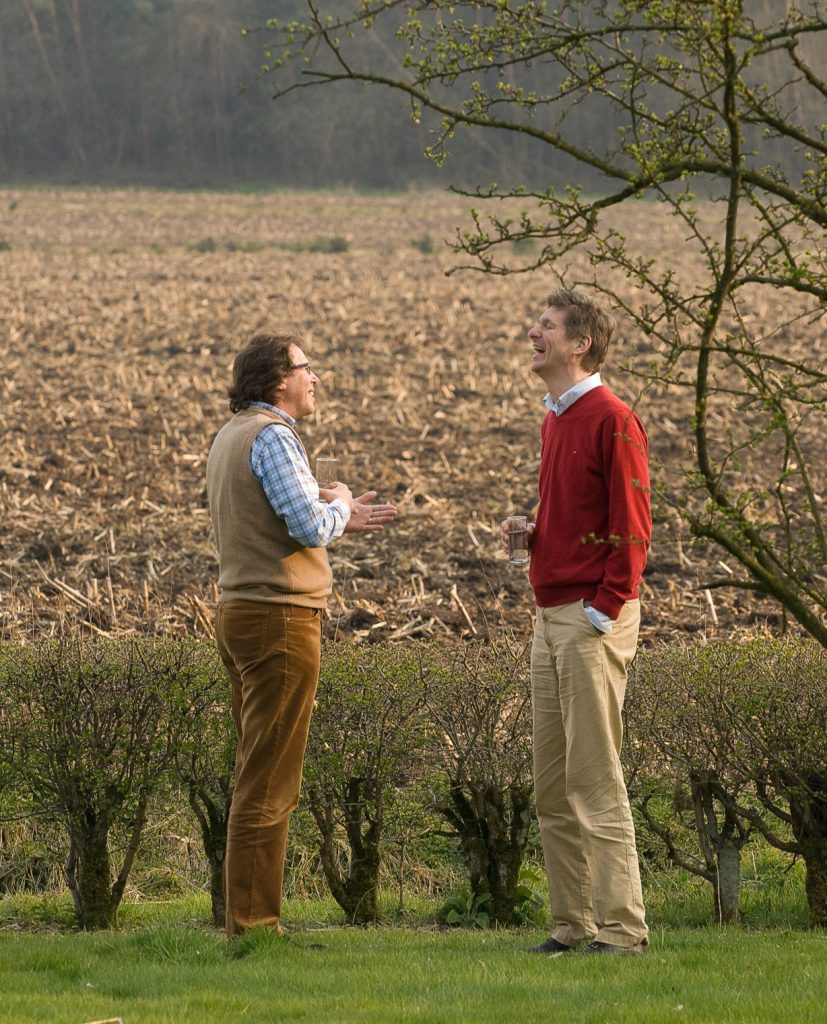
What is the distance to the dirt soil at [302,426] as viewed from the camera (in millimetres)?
11344

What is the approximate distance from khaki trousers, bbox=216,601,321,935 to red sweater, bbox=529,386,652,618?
2.93 feet

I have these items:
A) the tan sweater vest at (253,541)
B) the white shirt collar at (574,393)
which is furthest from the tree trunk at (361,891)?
the white shirt collar at (574,393)

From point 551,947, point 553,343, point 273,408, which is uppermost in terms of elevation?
point 553,343

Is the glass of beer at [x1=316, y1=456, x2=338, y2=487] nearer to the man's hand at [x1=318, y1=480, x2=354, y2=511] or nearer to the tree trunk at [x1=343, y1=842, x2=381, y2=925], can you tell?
the man's hand at [x1=318, y1=480, x2=354, y2=511]

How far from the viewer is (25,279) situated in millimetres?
29656

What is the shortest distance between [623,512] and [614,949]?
153 centimetres

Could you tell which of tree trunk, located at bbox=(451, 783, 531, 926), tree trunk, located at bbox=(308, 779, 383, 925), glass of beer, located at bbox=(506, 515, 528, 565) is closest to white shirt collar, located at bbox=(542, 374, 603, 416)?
glass of beer, located at bbox=(506, 515, 528, 565)

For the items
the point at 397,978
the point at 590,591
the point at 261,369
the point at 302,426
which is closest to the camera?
the point at 397,978

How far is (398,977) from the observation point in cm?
500

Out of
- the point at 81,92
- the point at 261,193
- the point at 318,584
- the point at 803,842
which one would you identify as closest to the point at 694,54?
the point at 318,584

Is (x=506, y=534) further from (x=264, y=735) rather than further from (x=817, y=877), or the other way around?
(x=817, y=877)

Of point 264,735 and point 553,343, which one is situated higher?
point 553,343

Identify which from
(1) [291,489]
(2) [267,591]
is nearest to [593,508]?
(1) [291,489]

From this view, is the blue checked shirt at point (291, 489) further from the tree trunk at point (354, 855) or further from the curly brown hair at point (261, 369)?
the tree trunk at point (354, 855)
